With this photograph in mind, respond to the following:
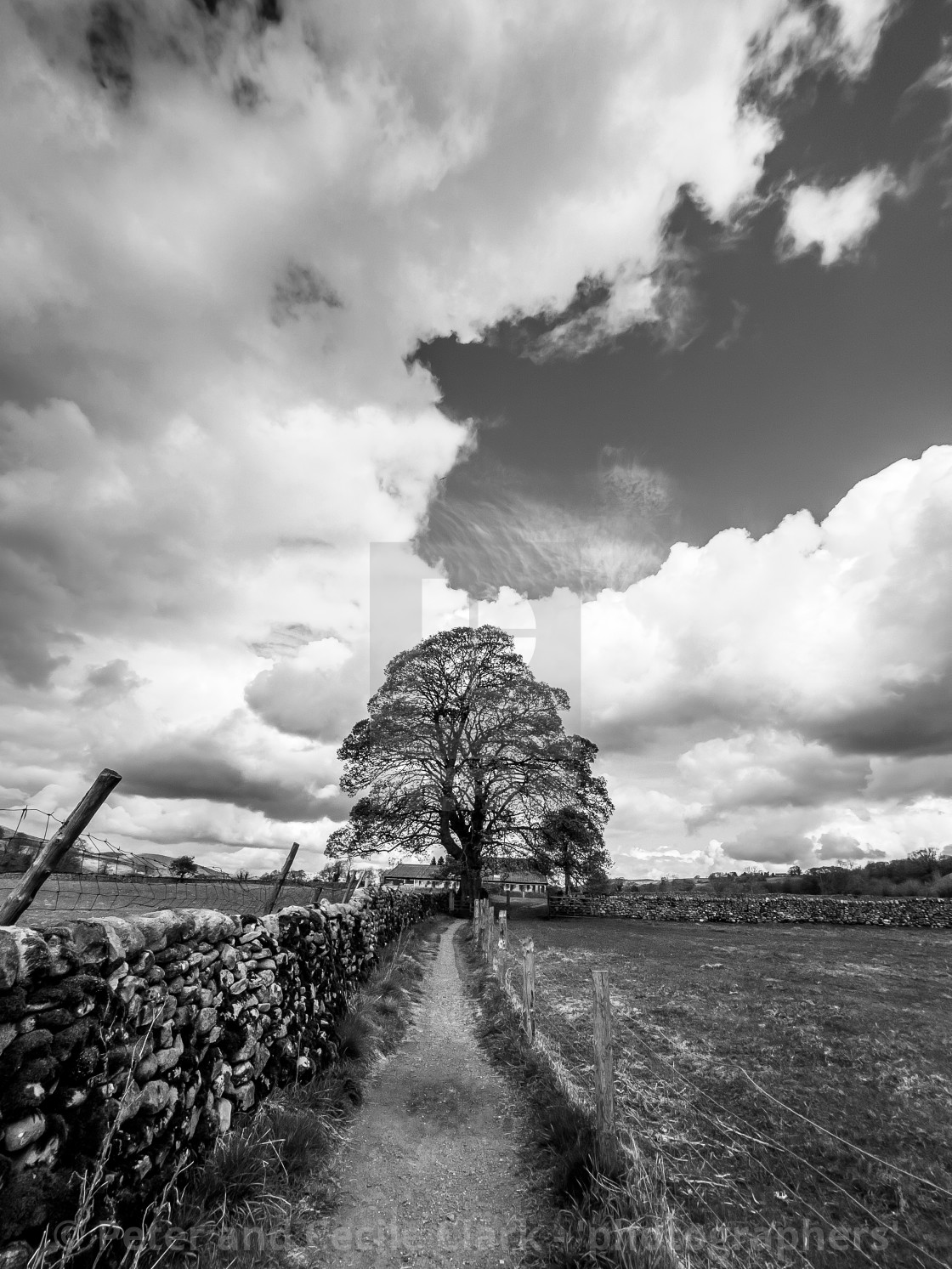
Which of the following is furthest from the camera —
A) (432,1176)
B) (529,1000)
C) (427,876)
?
(427,876)

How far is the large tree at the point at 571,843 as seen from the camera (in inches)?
1147

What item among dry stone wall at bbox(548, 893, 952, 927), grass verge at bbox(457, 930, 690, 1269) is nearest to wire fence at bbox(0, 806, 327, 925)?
grass verge at bbox(457, 930, 690, 1269)

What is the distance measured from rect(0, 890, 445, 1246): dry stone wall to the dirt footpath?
1.05 meters

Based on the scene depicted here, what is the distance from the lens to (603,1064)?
196 inches

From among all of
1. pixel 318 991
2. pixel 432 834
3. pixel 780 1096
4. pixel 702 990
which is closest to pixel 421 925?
pixel 432 834

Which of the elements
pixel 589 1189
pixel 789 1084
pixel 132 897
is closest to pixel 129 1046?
pixel 589 1189

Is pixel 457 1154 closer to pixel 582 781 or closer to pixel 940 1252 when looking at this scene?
pixel 940 1252

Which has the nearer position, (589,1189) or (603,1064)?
(589,1189)

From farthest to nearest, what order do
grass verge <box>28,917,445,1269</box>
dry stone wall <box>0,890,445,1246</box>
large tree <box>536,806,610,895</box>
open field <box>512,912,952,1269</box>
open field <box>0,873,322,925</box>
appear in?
large tree <box>536,806,610,895</box> < open field <box>0,873,322,925</box> < open field <box>512,912,952,1269</box> < grass verge <box>28,917,445,1269</box> < dry stone wall <box>0,890,445,1246</box>

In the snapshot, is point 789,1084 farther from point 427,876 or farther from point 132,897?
point 427,876

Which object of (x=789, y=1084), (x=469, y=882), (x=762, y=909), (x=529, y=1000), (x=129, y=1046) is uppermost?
(x=469, y=882)

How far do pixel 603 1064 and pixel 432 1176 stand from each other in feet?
5.40

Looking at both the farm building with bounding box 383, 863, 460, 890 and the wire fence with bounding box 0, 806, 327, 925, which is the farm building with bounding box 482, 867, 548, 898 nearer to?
the farm building with bounding box 383, 863, 460, 890

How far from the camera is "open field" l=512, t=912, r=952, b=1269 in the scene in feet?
14.0
